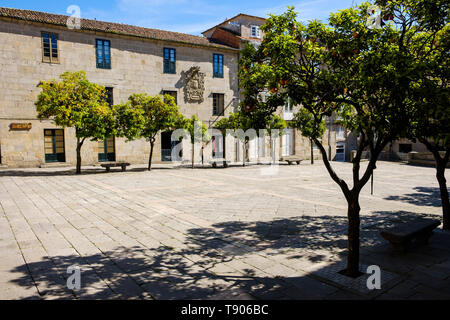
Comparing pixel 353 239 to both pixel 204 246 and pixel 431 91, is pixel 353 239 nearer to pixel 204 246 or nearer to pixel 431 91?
pixel 431 91

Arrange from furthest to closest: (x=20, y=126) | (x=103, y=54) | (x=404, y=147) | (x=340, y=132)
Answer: (x=340, y=132)
(x=404, y=147)
(x=103, y=54)
(x=20, y=126)

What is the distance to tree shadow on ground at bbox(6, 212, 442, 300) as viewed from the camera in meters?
4.73

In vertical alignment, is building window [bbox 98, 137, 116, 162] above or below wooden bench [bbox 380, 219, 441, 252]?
above

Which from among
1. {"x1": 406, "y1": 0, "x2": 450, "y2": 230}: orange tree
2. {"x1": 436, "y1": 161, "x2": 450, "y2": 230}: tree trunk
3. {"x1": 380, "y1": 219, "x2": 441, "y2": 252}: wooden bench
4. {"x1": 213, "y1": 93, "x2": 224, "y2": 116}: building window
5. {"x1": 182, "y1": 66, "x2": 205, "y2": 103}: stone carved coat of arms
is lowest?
{"x1": 380, "y1": 219, "x2": 441, "y2": 252}: wooden bench

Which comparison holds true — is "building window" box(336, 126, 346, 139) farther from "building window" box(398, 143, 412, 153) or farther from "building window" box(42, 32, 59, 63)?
"building window" box(42, 32, 59, 63)

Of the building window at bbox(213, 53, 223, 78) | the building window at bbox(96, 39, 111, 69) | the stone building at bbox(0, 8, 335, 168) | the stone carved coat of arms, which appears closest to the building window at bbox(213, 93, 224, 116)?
the stone building at bbox(0, 8, 335, 168)

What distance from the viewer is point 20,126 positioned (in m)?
20.7

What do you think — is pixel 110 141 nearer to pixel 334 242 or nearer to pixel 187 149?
pixel 187 149

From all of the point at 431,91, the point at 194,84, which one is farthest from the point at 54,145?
the point at 431,91

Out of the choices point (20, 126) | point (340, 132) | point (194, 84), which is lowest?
point (340, 132)

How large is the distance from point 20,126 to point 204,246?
63.0 ft

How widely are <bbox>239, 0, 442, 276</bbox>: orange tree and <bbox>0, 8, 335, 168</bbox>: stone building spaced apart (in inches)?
537

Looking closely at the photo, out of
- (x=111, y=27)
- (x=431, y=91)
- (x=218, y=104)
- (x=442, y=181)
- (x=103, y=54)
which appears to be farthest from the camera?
(x=218, y=104)
